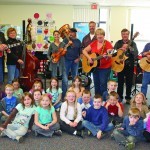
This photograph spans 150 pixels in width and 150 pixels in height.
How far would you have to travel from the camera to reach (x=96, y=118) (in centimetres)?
356

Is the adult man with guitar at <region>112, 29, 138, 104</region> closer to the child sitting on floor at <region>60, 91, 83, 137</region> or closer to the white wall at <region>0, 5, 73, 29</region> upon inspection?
the child sitting on floor at <region>60, 91, 83, 137</region>

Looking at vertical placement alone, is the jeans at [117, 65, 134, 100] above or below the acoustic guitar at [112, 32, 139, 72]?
below

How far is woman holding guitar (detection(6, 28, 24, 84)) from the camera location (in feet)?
16.3

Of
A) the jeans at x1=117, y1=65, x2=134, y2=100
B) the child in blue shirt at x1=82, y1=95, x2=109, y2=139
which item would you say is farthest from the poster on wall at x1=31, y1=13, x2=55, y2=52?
the child in blue shirt at x1=82, y1=95, x2=109, y2=139

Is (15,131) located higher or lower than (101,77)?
lower

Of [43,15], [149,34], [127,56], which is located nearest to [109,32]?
[149,34]

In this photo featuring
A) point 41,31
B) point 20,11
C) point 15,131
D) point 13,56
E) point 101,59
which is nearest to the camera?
point 15,131

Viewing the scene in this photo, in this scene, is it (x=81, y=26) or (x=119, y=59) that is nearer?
(x=119, y=59)

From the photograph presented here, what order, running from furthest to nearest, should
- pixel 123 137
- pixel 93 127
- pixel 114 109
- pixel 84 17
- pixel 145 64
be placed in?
1. pixel 84 17
2. pixel 145 64
3. pixel 114 109
4. pixel 93 127
5. pixel 123 137

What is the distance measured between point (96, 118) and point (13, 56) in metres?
2.23

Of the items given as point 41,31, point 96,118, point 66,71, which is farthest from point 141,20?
point 96,118

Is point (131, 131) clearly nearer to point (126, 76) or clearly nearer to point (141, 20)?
point (126, 76)

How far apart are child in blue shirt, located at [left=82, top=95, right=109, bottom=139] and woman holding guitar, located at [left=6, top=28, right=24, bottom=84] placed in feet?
6.56

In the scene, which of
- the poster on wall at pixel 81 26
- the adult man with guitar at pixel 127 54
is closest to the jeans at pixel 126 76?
the adult man with guitar at pixel 127 54
